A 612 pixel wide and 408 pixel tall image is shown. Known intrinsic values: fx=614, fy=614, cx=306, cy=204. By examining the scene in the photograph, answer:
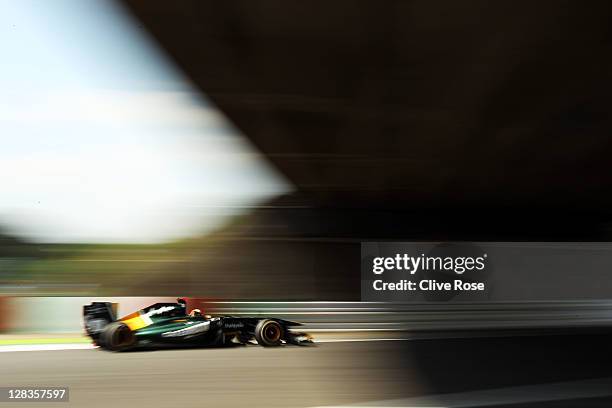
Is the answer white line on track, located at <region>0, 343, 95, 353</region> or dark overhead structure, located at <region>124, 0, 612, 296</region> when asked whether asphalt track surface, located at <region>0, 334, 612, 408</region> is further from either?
dark overhead structure, located at <region>124, 0, 612, 296</region>

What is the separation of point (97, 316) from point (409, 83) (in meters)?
5.22

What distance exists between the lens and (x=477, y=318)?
1418 centimetres

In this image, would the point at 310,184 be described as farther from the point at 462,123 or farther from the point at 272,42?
the point at 272,42

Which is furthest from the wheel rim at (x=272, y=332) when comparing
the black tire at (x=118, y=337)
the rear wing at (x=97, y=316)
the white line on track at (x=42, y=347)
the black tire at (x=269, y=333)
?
the white line on track at (x=42, y=347)

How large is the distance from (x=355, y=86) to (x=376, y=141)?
114 inches

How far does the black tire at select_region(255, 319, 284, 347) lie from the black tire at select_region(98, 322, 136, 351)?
173 cm

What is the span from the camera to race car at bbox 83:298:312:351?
27.2 feet

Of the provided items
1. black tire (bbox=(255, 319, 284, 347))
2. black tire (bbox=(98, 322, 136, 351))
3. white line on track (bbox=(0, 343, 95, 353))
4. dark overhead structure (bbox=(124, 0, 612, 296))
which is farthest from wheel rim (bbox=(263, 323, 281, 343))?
dark overhead structure (bbox=(124, 0, 612, 296))

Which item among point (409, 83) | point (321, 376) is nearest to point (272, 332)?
point (321, 376)

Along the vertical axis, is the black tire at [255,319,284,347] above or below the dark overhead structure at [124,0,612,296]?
below

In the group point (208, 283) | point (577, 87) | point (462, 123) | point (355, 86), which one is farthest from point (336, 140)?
point (208, 283)

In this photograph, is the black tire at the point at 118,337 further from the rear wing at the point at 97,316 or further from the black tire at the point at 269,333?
the black tire at the point at 269,333

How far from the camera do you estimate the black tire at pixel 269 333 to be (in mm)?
8766

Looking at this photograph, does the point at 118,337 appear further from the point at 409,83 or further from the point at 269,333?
the point at 409,83
